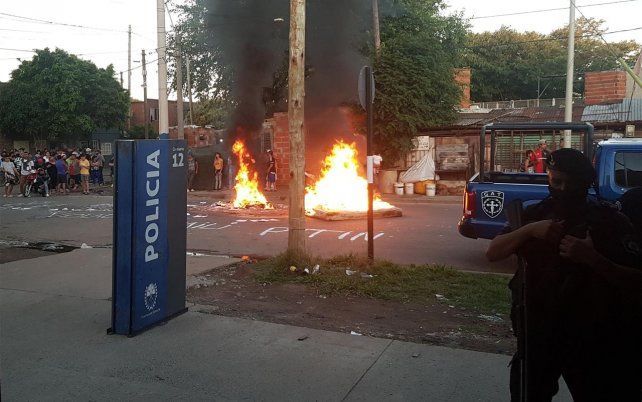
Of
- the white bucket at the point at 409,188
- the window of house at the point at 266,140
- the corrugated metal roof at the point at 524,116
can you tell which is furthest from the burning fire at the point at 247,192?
the corrugated metal roof at the point at 524,116

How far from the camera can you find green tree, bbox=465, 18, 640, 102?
40.9 metres

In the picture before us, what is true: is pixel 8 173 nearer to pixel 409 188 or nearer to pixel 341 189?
pixel 341 189

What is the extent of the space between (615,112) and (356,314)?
21104 mm

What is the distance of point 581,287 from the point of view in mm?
2240

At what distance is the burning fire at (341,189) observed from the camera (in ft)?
43.2

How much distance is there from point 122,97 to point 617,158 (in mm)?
35174

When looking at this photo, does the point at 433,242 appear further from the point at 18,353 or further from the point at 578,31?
the point at 578,31

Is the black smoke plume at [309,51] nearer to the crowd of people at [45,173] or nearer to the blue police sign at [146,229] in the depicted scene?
the crowd of people at [45,173]

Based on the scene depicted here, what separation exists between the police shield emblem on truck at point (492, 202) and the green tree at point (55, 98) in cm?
3195

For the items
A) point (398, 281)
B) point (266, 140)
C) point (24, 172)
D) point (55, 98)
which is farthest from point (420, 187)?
point (55, 98)

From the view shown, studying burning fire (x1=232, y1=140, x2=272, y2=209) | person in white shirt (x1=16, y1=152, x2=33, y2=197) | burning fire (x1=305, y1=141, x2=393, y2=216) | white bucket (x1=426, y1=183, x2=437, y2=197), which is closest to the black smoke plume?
white bucket (x1=426, y1=183, x2=437, y2=197)

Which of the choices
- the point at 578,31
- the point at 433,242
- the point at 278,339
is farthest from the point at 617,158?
the point at 578,31

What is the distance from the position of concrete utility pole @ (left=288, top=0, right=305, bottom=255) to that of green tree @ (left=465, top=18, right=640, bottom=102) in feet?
117

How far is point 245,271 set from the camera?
7035 millimetres
